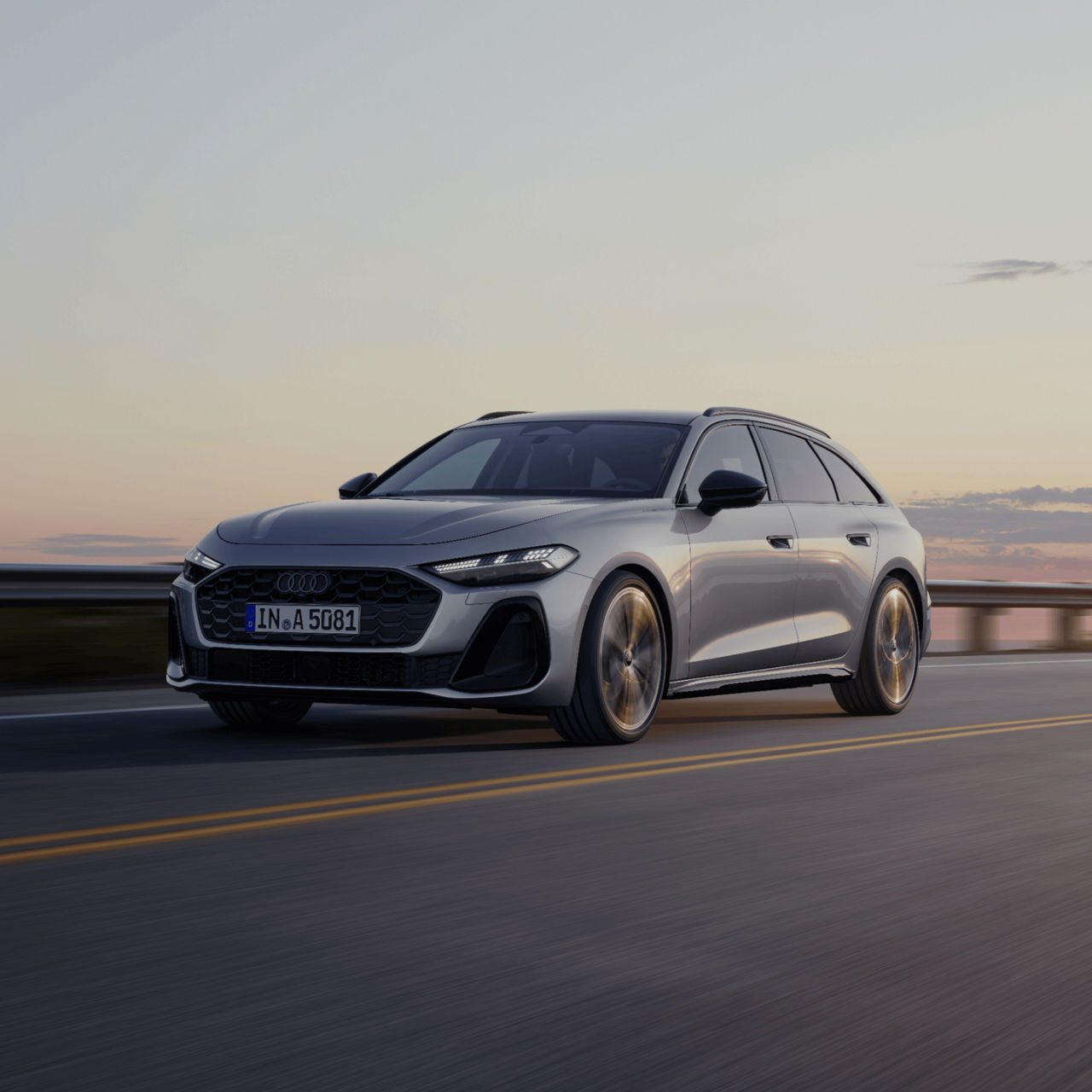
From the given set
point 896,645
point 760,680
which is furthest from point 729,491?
point 896,645

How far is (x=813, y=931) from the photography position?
192 inches

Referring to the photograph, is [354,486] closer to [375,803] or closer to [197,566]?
[197,566]

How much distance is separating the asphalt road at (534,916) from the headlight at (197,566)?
775 mm


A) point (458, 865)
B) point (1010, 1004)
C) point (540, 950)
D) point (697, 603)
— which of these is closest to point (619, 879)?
point (458, 865)

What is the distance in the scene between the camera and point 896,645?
11.4m

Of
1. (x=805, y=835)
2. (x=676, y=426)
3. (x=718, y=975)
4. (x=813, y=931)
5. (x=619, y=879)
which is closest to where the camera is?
(x=718, y=975)

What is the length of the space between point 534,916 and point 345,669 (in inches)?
135

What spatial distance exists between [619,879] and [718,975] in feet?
3.75

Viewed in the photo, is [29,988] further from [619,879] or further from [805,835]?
[805,835]

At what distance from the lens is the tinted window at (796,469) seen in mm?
10594

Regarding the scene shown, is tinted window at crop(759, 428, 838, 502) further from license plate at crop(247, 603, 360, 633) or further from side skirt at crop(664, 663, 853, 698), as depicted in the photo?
license plate at crop(247, 603, 360, 633)

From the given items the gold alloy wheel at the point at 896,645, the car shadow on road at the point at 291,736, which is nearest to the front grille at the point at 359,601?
the car shadow on road at the point at 291,736

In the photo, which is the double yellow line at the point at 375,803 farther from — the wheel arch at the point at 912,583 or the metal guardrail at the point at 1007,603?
the metal guardrail at the point at 1007,603

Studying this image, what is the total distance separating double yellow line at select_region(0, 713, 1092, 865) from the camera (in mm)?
5836
